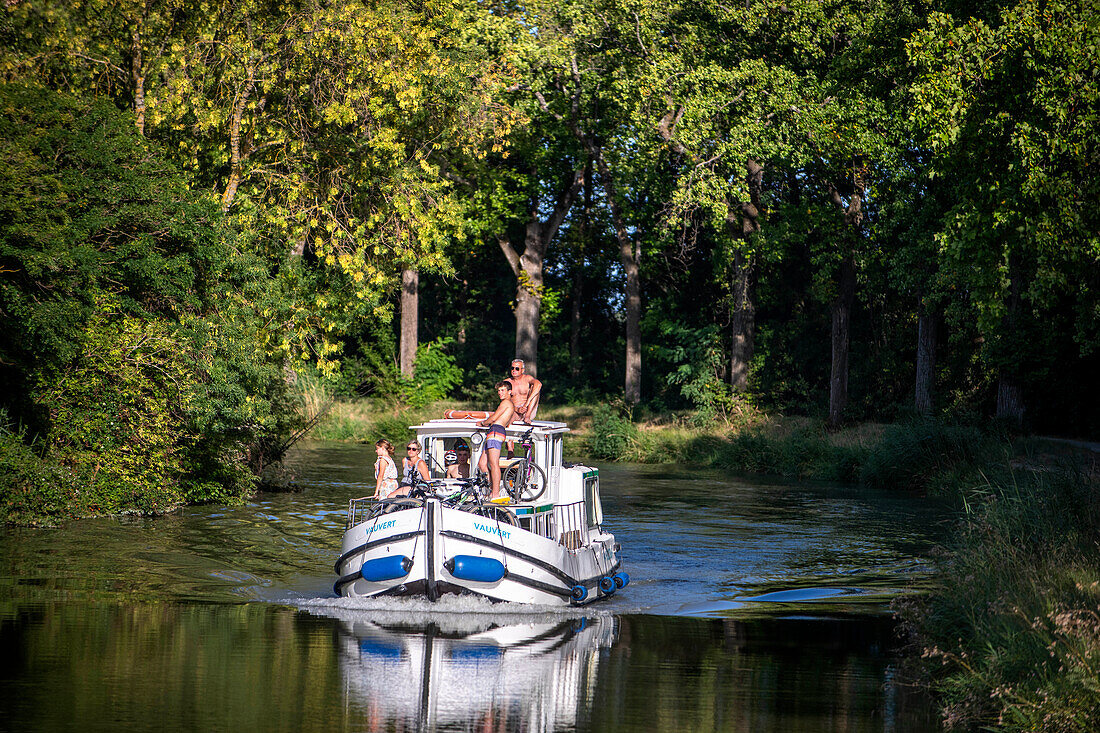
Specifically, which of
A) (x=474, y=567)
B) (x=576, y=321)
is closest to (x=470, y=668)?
(x=474, y=567)

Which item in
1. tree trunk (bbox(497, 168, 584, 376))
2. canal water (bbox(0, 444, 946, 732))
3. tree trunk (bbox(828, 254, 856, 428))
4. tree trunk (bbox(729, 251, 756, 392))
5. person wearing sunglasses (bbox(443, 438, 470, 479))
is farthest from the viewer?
tree trunk (bbox(497, 168, 584, 376))

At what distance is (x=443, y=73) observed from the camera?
28.9 metres

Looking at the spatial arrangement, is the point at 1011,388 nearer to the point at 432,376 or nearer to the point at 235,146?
the point at 235,146

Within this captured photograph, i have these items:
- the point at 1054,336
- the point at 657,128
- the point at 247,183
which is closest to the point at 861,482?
the point at 1054,336

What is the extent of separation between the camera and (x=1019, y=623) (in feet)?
32.9

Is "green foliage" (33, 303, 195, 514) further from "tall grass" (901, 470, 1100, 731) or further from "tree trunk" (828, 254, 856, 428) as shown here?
"tree trunk" (828, 254, 856, 428)

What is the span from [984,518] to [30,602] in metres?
11.5

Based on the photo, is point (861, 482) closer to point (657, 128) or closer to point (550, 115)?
point (657, 128)

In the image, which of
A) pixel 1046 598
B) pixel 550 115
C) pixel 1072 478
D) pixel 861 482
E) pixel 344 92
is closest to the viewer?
pixel 1046 598

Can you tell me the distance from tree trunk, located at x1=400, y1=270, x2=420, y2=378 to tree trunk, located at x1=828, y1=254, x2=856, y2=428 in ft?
65.3

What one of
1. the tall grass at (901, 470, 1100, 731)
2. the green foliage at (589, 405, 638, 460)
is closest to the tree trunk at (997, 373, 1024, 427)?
the green foliage at (589, 405, 638, 460)

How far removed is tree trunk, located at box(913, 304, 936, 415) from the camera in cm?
3484

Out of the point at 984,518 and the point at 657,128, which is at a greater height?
the point at 657,128

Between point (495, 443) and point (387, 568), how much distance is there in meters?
2.08
